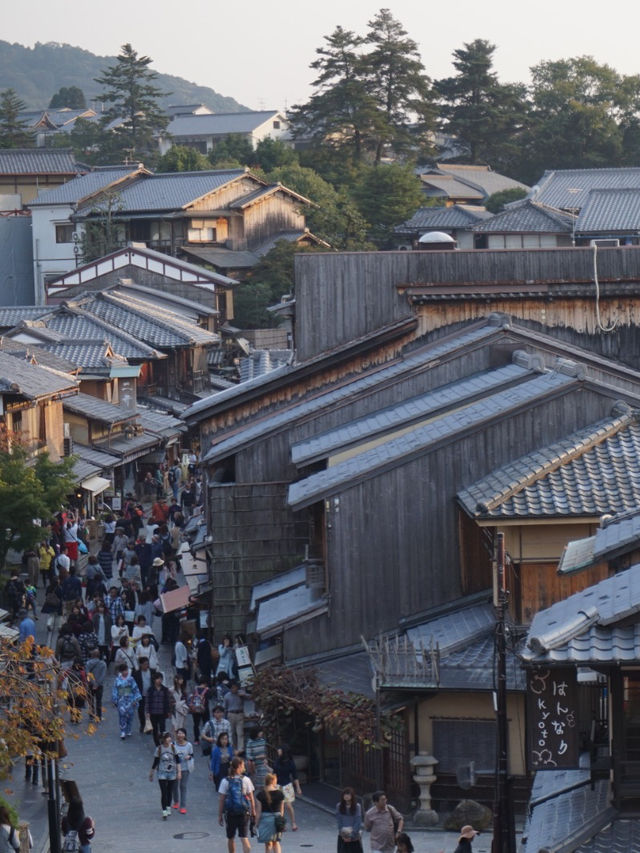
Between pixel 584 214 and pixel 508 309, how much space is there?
35.1m

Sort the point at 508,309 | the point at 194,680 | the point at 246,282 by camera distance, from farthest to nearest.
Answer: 1. the point at 246,282
2. the point at 508,309
3. the point at 194,680

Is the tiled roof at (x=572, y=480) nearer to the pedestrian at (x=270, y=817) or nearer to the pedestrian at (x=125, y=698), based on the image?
the pedestrian at (x=270, y=817)

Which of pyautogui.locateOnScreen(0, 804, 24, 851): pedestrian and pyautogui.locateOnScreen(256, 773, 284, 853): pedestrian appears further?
pyautogui.locateOnScreen(256, 773, 284, 853): pedestrian

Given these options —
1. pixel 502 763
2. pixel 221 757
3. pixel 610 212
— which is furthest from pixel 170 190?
pixel 502 763

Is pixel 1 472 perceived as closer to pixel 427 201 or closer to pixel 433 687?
pixel 433 687

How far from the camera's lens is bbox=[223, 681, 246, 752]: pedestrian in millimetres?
20750

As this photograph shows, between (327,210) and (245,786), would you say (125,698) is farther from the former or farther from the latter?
(327,210)

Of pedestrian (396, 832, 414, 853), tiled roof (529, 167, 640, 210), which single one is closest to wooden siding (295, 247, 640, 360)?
pedestrian (396, 832, 414, 853)

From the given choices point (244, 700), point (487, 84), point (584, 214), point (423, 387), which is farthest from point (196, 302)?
point (244, 700)

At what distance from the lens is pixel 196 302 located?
62250 mm

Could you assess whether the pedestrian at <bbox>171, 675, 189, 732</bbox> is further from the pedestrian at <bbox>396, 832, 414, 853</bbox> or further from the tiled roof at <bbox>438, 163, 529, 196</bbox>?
the tiled roof at <bbox>438, 163, 529, 196</bbox>

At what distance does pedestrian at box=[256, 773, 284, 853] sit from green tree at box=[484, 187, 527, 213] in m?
62.6

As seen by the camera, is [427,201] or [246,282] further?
[427,201]

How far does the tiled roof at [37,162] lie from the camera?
8112 cm
